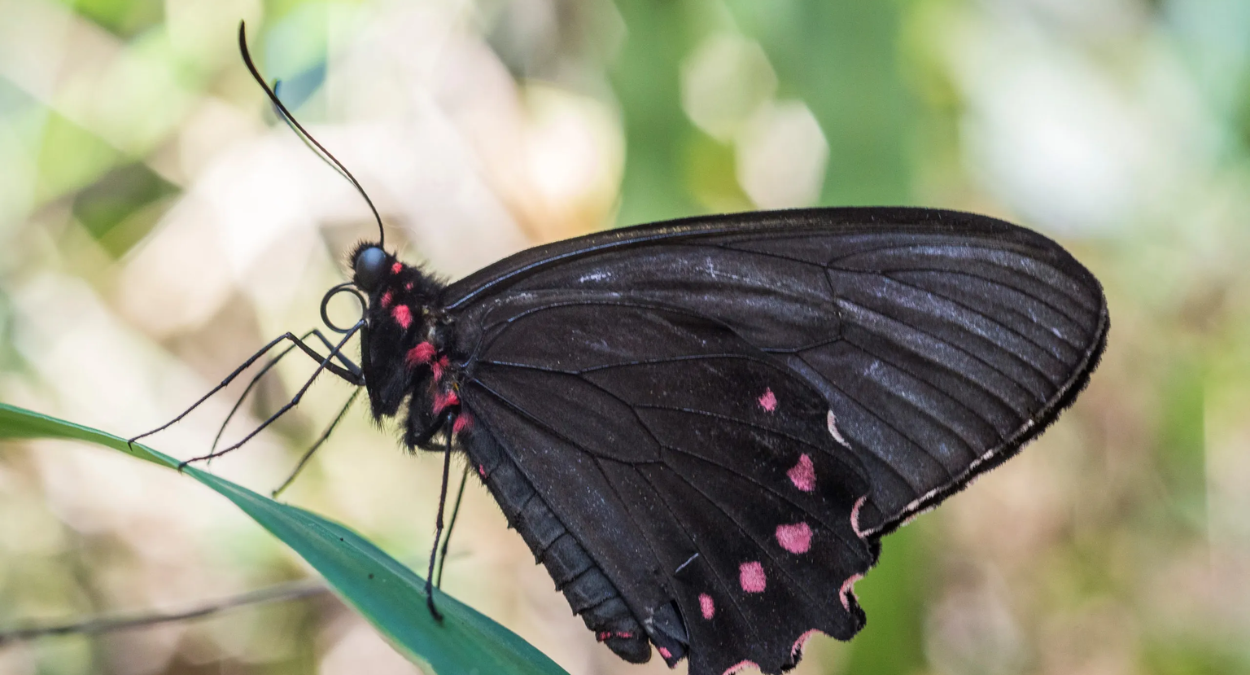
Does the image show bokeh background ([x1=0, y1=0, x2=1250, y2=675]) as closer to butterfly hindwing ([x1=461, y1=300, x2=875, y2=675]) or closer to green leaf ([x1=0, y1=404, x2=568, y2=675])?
butterfly hindwing ([x1=461, y1=300, x2=875, y2=675])

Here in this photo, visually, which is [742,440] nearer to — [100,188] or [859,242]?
[859,242]

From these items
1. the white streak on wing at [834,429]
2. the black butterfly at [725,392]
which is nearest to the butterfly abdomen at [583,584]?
the black butterfly at [725,392]

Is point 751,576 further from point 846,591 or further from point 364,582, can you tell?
point 364,582

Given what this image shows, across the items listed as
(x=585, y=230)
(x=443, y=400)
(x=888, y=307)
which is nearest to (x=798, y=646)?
(x=888, y=307)

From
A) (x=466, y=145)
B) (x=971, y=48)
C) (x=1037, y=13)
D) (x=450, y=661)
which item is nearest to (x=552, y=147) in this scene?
(x=466, y=145)

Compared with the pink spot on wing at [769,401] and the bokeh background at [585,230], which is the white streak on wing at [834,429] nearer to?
the pink spot on wing at [769,401]

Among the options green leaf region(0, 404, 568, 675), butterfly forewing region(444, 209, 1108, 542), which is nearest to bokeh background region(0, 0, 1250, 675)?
butterfly forewing region(444, 209, 1108, 542)
